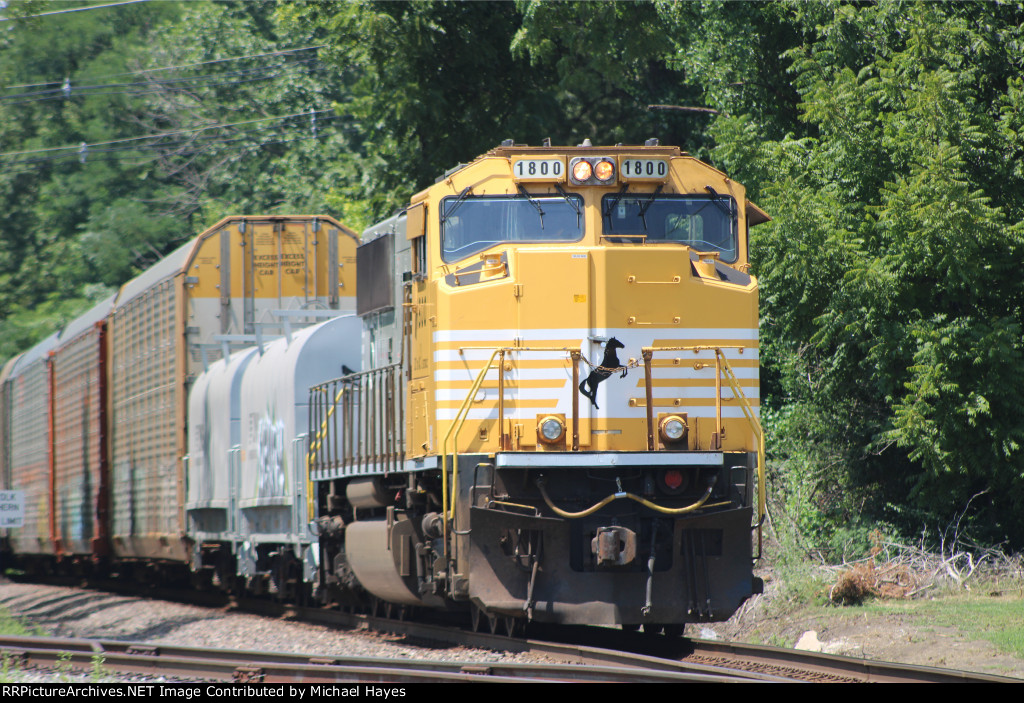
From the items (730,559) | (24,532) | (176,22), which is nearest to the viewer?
(730,559)

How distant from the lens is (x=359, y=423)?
12961mm

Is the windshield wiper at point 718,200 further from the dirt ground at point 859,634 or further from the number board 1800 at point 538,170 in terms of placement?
the dirt ground at point 859,634

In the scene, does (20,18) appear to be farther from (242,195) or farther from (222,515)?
(242,195)

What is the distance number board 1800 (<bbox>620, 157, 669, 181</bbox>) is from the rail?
2.88 meters

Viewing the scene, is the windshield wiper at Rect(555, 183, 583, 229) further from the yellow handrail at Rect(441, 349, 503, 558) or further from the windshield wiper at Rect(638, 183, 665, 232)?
the yellow handrail at Rect(441, 349, 503, 558)

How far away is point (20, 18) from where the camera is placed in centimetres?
1803

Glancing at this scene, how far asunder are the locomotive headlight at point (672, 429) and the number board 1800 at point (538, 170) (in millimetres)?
2238

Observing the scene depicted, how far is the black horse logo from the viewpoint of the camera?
1004cm

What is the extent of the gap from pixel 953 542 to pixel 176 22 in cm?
4477

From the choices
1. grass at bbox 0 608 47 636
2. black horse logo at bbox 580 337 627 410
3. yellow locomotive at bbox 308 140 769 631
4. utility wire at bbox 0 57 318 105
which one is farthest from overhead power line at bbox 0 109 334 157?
black horse logo at bbox 580 337 627 410

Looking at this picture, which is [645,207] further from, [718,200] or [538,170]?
[538,170]

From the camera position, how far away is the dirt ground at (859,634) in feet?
34.3

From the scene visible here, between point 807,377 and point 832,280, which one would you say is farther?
point 807,377
